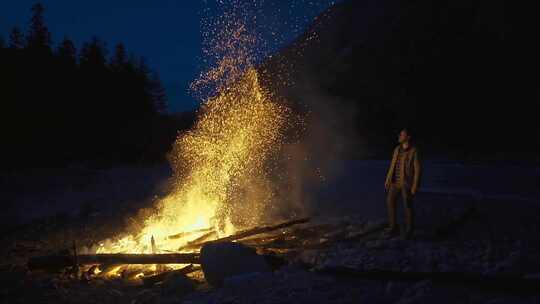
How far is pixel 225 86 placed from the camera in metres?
16.6

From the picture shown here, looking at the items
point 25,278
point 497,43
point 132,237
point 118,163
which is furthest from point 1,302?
point 497,43

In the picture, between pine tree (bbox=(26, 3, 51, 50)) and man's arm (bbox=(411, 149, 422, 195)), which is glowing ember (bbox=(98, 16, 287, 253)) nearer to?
man's arm (bbox=(411, 149, 422, 195))

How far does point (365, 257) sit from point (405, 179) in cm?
204

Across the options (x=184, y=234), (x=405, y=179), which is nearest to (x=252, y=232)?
(x=184, y=234)

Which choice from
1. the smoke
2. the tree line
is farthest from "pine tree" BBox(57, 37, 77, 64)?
the smoke

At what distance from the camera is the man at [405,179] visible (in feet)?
28.4

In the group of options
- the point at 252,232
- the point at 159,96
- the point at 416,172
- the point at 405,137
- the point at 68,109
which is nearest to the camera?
the point at 416,172

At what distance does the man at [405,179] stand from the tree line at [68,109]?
3188 centimetres

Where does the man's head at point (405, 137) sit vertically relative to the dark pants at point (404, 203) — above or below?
above

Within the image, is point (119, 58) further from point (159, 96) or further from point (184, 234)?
point (184, 234)

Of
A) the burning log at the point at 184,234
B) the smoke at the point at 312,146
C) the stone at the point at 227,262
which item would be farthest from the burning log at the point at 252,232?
the smoke at the point at 312,146

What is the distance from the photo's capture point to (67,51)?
47.8 metres

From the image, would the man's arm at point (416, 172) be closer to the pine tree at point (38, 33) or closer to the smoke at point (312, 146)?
the smoke at point (312, 146)

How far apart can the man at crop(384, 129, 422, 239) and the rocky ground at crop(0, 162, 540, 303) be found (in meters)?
0.48
